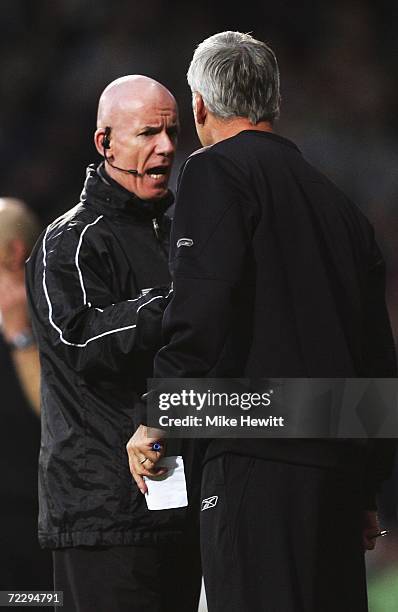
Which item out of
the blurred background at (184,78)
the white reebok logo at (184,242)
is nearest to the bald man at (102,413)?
the white reebok logo at (184,242)

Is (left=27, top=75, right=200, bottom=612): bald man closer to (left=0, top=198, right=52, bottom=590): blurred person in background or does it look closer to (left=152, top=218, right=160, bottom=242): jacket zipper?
(left=152, top=218, right=160, bottom=242): jacket zipper

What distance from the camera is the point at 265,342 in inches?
84.0

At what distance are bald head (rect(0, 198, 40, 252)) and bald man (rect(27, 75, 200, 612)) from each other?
4.07 ft

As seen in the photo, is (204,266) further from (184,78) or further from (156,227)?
(184,78)

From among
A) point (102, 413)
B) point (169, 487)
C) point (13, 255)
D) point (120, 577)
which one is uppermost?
point (13, 255)

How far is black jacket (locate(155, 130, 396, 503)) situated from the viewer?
6.85 feet

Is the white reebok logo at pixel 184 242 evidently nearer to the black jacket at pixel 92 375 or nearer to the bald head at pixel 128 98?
the black jacket at pixel 92 375

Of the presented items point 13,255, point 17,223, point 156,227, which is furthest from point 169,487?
point 17,223

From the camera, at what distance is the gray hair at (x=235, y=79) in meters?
2.26

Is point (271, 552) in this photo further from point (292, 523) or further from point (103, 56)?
point (103, 56)

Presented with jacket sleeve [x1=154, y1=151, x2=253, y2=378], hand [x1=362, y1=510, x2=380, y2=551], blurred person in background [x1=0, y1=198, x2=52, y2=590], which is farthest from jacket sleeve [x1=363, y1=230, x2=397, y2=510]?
blurred person in background [x1=0, y1=198, x2=52, y2=590]

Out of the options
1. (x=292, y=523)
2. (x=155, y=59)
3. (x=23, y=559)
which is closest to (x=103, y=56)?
(x=155, y=59)

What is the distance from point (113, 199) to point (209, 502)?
843mm

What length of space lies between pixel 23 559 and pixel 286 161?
2137 mm
